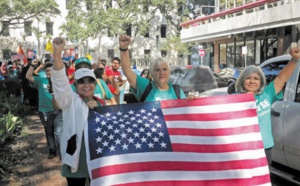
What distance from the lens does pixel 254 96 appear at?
341 cm

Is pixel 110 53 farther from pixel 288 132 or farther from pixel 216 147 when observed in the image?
pixel 216 147

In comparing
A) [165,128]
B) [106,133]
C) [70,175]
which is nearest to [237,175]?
[165,128]

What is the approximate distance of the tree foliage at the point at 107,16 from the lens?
40.9m

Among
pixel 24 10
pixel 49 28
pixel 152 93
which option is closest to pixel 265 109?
pixel 152 93

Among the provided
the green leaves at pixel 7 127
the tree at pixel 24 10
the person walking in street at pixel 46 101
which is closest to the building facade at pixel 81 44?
the tree at pixel 24 10

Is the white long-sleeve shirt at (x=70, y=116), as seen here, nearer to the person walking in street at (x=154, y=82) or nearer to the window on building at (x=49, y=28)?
the person walking in street at (x=154, y=82)

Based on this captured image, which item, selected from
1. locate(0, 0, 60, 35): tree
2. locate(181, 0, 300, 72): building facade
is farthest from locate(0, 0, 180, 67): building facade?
locate(181, 0, 300, 72): building facade

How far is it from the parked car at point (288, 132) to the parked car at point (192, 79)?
4.27 m

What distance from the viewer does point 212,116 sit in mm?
3182

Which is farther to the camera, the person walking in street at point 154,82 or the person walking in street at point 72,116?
the person walking in street at point 154,82

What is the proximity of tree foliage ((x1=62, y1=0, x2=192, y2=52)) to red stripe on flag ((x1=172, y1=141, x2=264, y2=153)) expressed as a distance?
38455 mm

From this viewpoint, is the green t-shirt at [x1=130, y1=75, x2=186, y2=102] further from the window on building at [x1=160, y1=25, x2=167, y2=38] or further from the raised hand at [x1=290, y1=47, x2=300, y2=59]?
the window on building at [x1=160, y1=25, x2=167, y2=38]

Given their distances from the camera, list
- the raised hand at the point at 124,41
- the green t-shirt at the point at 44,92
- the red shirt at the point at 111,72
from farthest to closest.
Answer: the red shirt at the point at 111,72, the green t-shirt at the point at 44,92, the raised hand at the point at 124,41

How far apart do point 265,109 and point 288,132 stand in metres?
0.94
